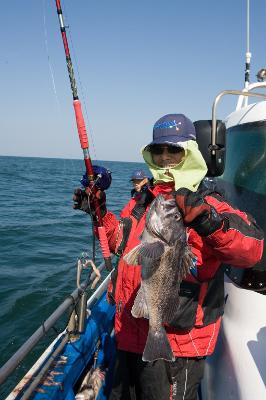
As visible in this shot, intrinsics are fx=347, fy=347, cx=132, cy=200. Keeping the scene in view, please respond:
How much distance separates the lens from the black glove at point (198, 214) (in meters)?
2.21

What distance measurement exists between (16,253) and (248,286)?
10231mm

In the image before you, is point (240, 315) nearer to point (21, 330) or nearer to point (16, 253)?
point (21, 330)

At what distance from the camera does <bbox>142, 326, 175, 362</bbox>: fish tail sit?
2.49 metres

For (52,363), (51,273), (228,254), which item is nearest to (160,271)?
(228,254)

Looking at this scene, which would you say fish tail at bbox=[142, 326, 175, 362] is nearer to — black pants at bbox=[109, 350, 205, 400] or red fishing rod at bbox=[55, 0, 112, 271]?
black pants at bbox=[109, 350, 205, 400]

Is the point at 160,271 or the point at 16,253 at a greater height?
the point at 160,271

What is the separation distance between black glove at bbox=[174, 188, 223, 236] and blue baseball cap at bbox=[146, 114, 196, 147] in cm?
57

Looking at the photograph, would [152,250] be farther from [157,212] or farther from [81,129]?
[81,129]

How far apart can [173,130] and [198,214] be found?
874 mm

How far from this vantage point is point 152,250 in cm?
248

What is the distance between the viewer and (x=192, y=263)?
8.24 ft

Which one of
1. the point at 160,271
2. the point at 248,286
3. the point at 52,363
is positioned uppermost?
the point at 160,271

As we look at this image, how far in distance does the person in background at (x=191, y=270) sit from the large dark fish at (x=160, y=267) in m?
0.11

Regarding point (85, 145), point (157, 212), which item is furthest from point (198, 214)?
point (85, 145)
